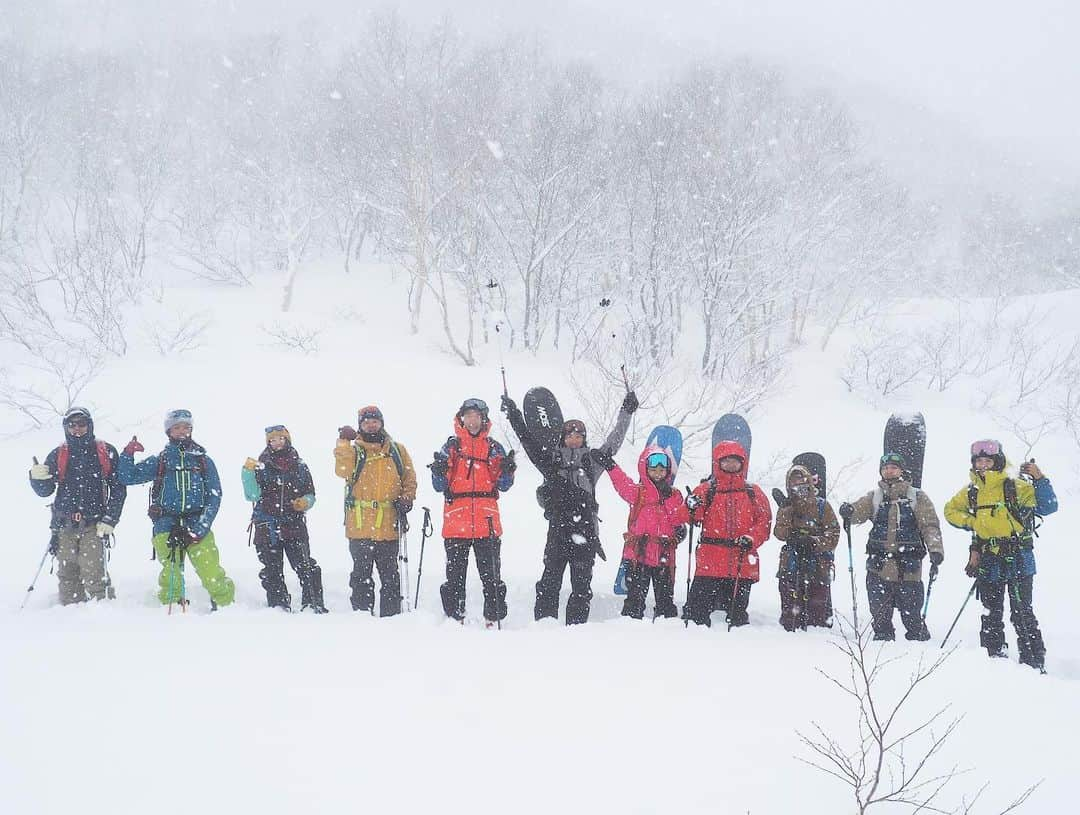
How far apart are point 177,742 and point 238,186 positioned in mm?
31670

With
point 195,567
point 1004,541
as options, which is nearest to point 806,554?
point 1004,541

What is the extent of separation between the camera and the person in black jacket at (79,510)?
5.59 meters

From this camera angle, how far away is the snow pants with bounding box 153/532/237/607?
554 cm

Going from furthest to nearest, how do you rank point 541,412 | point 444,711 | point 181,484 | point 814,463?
1. point 541,412
2. point 814,463
3. point 181,484
4. point 444,711

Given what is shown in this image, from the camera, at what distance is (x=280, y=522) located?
5.79 meters

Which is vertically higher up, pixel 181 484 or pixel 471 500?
pixel 181 484

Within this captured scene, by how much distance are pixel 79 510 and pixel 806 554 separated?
6.61 m

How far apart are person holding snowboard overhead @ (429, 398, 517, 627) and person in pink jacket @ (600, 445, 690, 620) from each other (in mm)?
1046

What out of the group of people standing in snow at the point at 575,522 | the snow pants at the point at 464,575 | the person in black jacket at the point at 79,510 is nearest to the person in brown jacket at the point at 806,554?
the group of people standing in snow at the point at 575,522

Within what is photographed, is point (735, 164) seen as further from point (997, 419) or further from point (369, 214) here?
point (369, 214)

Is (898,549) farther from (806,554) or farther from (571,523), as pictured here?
(571,523)

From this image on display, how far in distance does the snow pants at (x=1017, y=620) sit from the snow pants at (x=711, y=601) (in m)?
2.09

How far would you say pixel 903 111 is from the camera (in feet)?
162

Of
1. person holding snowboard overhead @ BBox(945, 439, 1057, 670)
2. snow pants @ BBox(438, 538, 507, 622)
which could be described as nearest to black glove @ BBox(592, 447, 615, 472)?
snow pants @ BBox(438, 538, 507, 622)
